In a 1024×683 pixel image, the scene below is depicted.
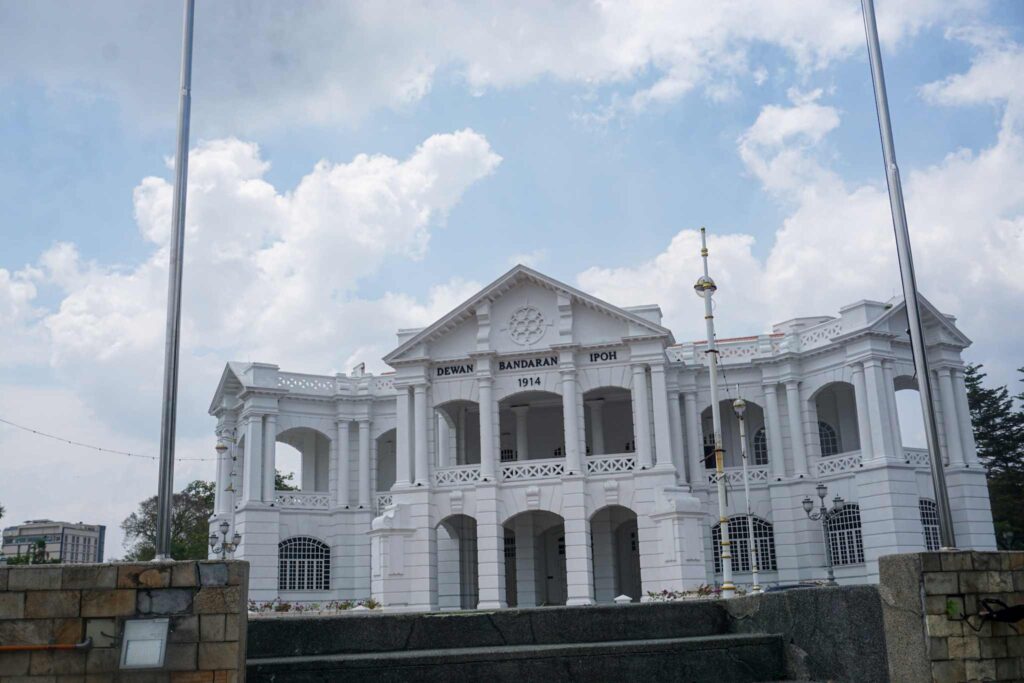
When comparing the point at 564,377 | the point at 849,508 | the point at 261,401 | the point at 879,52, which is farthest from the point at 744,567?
the point at 879,52

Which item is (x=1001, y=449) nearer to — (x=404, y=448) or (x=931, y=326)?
(x=931, y=326)

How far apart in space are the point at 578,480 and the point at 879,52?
74.0 feet

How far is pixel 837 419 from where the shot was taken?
1586 inches

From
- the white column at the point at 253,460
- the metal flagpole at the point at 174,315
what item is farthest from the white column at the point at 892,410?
the metal flagpole at the point at 174,315

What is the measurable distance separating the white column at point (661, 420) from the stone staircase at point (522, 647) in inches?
827

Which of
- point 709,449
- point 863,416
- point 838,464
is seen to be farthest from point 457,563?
point 863,416

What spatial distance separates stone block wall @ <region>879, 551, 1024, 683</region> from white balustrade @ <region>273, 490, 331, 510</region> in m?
34.2

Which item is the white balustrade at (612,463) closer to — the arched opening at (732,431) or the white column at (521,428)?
the white column at (521,428)

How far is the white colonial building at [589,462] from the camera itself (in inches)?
1351

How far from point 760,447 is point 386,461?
54.4ft

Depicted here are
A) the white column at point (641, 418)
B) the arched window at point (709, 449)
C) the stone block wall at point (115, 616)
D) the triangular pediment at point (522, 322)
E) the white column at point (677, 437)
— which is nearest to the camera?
the stone block wall at point (115, 616)

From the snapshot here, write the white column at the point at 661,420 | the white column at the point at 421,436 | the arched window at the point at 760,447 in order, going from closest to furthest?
the white column at the point at 661,420 → the white column at the point at 421,436 → the arched window at the point at 760,447

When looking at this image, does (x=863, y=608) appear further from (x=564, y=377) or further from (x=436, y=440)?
(x=436, y=440)

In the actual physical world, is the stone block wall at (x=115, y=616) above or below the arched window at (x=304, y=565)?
below
